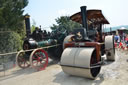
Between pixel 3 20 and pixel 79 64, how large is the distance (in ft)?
15.8

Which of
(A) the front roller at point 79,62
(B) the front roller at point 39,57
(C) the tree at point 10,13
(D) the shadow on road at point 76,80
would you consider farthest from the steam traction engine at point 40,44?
(A) the front roller at point 79,62

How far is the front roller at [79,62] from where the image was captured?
339cm

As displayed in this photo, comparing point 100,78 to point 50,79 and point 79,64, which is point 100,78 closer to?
point 79,64

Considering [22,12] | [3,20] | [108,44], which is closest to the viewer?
[108,44]

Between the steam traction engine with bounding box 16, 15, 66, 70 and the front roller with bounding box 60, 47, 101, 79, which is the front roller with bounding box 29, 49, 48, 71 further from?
the front roller with bounding box 60, 47, 101, 79

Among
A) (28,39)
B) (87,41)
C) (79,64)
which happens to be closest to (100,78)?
(79,64)

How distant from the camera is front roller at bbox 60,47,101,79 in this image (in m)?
3.39

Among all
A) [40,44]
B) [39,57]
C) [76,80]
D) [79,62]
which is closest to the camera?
[79,62]

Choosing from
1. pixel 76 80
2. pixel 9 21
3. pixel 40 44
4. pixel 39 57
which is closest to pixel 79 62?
pixel 76 80

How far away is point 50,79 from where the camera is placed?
13.5ft

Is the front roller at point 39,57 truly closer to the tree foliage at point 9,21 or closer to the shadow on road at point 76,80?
the shadow on road at point 76,80

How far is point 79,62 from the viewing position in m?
3.48

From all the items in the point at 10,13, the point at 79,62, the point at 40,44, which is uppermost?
the point at 10,13

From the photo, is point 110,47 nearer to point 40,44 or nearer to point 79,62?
point 79,62
